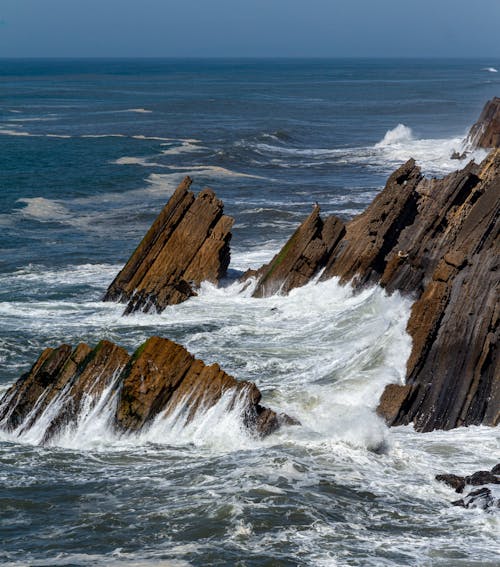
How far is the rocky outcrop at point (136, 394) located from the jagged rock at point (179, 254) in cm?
943

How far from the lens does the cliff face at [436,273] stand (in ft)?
59.3

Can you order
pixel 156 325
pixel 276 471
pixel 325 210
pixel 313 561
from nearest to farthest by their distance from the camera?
pixel 313 561 → pixel 276 471 → pixel 156 325 → pixel 325 210

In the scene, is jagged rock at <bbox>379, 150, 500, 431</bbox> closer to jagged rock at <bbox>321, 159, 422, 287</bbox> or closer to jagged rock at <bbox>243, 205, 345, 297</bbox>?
jagged rock at <bbox>321, 159, 422, 287</bbox>

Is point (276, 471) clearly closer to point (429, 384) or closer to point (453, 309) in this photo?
point (429, 384)

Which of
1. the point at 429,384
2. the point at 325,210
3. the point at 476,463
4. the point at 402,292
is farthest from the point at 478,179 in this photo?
the point at 325,210

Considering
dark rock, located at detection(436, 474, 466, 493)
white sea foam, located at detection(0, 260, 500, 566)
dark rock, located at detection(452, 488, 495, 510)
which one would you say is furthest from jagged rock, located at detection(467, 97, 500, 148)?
dark rock, located at detection(452, 488, 495, 510)

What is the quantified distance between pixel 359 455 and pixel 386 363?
355 cm

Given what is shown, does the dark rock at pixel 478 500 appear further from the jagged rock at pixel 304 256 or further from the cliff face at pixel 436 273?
the jagged rock at pixel 304 256

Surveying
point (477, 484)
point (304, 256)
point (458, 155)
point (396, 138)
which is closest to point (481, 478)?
point (477, 484)

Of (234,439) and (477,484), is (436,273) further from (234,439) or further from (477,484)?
(477,484)

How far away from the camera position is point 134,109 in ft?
368

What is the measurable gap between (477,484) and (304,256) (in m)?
13.7

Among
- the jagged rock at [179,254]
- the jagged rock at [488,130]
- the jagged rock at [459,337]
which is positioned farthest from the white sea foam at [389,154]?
the jagged rock at [459,337]

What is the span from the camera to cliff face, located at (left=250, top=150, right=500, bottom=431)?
18.1 meters
